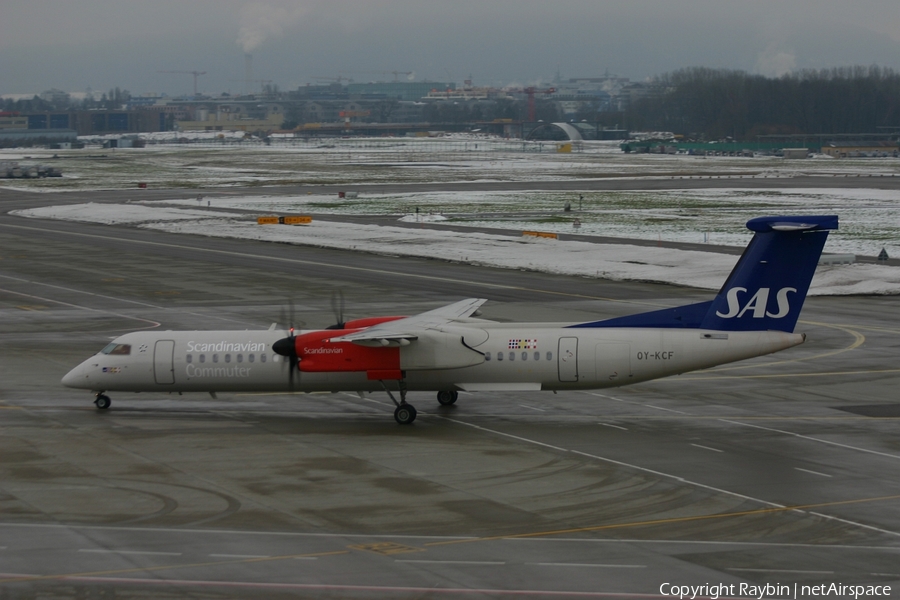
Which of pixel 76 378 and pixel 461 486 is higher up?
pixel 76 378

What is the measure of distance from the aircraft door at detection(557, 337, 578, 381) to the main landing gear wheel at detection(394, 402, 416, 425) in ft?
13.8

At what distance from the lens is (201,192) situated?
126000 millimetres

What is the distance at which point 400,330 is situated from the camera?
2873cm

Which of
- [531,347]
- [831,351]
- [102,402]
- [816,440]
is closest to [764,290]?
[816,440]

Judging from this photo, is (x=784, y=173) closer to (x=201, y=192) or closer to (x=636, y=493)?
(x=201, y=192)

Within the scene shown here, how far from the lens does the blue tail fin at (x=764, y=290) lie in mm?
28234

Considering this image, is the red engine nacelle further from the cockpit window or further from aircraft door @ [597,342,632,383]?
the cockpit window

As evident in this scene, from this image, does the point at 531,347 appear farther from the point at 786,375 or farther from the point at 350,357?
the point at 786,375

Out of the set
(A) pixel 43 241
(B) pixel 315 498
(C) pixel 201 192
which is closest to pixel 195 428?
(B) pixel 315 498

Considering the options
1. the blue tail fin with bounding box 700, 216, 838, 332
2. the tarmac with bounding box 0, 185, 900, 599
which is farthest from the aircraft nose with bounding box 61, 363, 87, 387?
the blue tail fin with bounding box 700, 216, 838, 332

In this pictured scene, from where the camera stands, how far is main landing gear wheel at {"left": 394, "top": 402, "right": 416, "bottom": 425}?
29.4 meters

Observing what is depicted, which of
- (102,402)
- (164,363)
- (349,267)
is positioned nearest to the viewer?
(164,363)

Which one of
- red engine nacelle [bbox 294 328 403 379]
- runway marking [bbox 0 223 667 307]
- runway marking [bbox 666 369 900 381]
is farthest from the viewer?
runway marking [bbox 0 223 667 307]

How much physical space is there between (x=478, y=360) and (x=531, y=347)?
1480 millimetres
